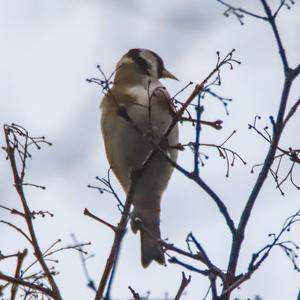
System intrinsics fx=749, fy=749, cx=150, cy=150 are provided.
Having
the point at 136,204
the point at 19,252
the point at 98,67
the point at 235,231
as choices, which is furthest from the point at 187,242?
the point at 136,204

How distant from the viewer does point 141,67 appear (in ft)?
13.2

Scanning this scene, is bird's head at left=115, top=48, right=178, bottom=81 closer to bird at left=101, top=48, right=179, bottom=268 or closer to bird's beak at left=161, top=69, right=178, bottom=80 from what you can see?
bird's beak at left=161, top=69, right=178, bottom=80

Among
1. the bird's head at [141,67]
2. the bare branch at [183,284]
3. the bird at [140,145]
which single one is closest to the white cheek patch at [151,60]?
the bird's head at [141,67]

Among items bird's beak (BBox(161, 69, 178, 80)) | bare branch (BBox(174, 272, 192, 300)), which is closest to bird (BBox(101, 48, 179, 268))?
bird's beak (BBox(161, 69, 178, 80))

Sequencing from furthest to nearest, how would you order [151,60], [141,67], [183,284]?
[151,60] < [141,67] < [183,284]

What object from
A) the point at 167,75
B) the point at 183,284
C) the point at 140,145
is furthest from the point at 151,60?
the point at 183,284

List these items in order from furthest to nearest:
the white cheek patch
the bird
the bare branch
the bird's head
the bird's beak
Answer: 1. the bird's beak
2. the white cheek patch
3. the bird's head
4. the bird
5. the bare branch

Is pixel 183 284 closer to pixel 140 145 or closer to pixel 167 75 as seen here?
pixel 140 145

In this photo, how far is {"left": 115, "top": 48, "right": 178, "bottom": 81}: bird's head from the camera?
387 cm

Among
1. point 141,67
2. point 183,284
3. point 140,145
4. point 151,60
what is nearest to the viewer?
point 183,284

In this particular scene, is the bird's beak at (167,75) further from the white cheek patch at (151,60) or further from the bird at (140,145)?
the bird at (140,145)

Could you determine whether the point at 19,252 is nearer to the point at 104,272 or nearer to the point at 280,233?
the point at 104,272

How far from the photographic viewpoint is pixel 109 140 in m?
3.60

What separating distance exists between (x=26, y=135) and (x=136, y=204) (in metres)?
1.00
